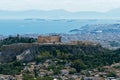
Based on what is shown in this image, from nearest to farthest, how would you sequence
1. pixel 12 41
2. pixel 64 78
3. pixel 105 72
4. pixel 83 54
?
pixel 64 78
pixel 105 72
pixel 83 54
pixel 12 41

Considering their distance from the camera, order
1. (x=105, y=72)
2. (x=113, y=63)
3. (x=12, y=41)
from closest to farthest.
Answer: (x=105, y=72), (x=113, y=63), (x=12, y=41)

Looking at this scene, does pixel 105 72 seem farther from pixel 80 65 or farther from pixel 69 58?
pixel 69 58

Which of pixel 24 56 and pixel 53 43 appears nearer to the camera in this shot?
pixel 24 56

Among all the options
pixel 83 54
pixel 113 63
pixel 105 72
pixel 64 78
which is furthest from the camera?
pixel 83 54

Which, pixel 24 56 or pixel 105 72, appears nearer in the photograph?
pixel 105 72

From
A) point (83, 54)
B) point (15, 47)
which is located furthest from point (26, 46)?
point (83, 54)

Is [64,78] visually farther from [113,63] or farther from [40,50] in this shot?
[40,50]

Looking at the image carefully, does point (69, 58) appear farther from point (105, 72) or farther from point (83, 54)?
point (105, 72)

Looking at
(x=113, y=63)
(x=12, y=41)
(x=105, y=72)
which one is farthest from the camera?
(x=12, y=41)

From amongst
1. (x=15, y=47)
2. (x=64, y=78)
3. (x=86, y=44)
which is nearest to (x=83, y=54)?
(x=86, y=44)
